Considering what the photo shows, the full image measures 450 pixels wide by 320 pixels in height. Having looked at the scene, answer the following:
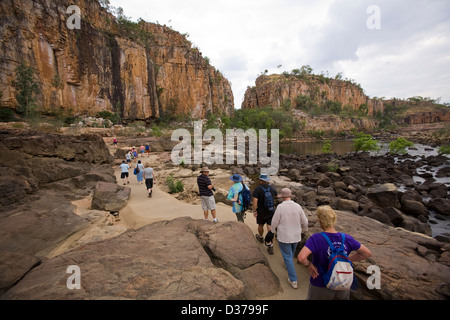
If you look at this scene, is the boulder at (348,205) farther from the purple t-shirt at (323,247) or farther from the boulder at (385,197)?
the purple t-shirt at (323,247)

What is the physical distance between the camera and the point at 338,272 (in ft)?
6.98

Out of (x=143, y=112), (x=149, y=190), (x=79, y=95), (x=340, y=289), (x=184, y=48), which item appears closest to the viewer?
(x=340, y=289)

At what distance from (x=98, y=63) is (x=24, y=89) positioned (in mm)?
13347

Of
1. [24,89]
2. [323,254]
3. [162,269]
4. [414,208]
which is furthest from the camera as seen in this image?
[24,89]

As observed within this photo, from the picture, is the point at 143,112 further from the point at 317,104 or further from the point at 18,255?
the point at 317,104

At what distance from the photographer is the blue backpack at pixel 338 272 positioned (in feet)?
6.99

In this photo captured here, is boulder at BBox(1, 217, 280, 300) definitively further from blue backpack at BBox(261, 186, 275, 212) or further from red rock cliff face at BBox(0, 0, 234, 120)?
red rock cliff face at BBox(0, 0, 234, 120)

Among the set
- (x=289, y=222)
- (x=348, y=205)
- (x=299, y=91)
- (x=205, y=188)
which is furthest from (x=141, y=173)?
(x=299, y=91)

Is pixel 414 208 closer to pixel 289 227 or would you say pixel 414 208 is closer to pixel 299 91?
pixel 289 227

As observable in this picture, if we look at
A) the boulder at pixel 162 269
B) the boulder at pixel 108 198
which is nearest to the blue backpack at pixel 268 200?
the boulder at pixel 162 269

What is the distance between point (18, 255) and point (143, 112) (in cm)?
3979

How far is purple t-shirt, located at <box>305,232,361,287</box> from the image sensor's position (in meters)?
2.24

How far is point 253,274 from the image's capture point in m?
3.31

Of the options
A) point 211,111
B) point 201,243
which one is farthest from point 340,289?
point 211,111
